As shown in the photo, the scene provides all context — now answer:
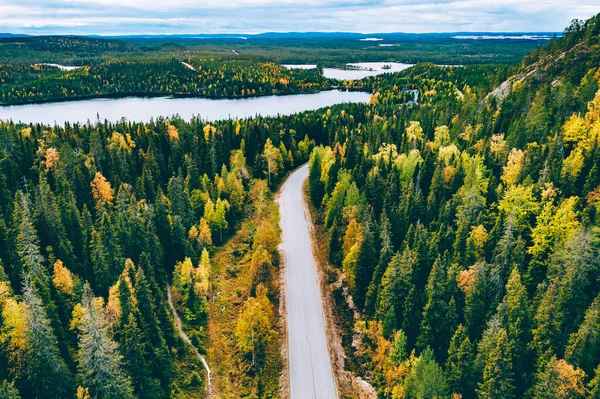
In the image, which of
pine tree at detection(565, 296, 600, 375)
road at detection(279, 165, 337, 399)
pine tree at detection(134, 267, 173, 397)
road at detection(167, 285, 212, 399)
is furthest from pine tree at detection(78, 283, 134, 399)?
pine tree at detection(565, 296, 600, 375)

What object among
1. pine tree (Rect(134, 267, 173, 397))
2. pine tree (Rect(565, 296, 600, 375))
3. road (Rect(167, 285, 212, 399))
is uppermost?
pine tree (Rect(565, 296, 600, 375))

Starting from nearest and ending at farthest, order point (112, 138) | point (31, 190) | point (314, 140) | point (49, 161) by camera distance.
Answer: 1. point (31, 190)
2. point (49, 161)
3. point (112, 138)
4. point (314, 140)

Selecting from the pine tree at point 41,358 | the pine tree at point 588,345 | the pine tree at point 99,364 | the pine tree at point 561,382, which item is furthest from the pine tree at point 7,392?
the pine tree at point 588,345

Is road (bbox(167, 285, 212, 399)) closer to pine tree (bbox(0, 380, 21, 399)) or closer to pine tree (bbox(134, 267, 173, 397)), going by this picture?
pine tree (bbox(134, 267, 173, 397))

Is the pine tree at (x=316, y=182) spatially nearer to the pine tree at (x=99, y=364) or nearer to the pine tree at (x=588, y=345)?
the pine tree at (x=99, y=364)

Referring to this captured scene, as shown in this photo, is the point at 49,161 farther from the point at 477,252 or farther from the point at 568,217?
the point at 568,217

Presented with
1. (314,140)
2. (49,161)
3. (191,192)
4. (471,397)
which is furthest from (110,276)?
(314,140)

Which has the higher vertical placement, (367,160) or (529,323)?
(367,160)
